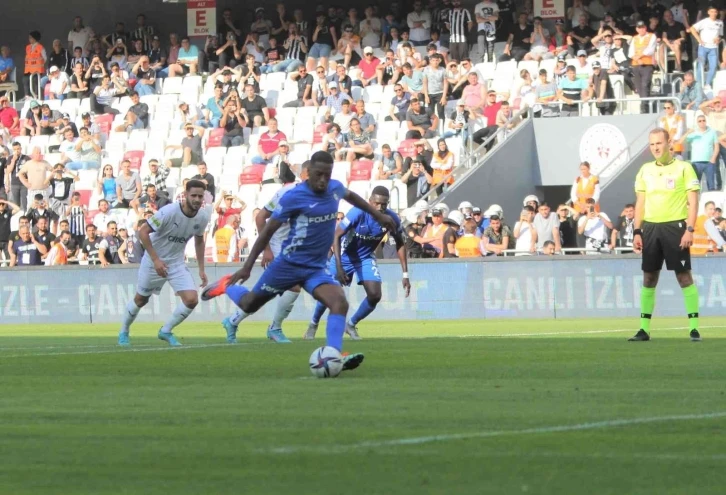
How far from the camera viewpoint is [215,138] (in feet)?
110

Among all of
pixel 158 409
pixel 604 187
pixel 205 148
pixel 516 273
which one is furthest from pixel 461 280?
pixel 158 409

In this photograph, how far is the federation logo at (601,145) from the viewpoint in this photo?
30156 mm

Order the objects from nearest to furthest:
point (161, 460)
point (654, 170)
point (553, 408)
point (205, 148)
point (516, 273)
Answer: point (161, 460) < point (553, 408) < point (654, 170) < point (516, 273) < point (205, 148)

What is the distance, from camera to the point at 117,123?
35719mm

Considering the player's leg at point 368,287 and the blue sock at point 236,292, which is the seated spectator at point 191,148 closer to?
the player's leg at point 368,287

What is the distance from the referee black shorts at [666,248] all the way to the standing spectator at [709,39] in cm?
1474

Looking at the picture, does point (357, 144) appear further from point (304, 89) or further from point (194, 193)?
point (194, 193)

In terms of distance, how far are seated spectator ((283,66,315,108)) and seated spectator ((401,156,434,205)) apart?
485 centimetres

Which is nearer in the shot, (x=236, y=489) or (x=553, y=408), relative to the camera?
(x=236, y=489)

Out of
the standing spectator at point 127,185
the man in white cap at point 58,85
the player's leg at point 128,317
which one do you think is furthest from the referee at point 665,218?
the man in white cap at point 58,85

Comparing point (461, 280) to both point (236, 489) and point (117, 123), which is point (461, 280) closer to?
point (117, 123)

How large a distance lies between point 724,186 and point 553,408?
1955cm

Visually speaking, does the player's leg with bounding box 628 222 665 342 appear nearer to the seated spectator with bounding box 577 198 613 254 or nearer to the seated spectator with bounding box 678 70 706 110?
the seated spectator with bounding box 577 198 613 254

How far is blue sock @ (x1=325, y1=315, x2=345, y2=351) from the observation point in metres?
11.0
